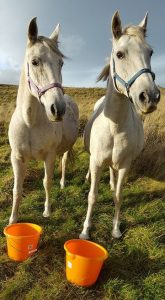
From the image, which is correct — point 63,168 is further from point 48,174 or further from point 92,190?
point 92,190

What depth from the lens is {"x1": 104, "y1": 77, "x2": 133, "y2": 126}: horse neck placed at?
13.6 feet

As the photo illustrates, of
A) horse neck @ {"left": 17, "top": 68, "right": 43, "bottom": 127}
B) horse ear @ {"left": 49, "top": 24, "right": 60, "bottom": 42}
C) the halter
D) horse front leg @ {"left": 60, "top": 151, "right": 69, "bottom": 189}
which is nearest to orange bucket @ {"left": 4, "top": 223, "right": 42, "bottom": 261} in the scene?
horse neck @ {"left": 17, "top": 68, "right": 43, "bottom": 127}

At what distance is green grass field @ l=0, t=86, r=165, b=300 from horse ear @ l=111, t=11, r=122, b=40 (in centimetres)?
266

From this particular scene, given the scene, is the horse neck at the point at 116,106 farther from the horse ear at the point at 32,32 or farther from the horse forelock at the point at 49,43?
the horse ear at the point at 32,32

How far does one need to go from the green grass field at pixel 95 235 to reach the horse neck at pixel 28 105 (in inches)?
65.2

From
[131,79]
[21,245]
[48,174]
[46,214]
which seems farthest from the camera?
[46,214]

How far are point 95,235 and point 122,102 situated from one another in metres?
1.95

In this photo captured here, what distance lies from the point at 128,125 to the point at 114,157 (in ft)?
1.49

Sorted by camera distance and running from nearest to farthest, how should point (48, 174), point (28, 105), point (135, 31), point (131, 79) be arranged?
point (131, 79) < point (135, 31) < point (28, 105) < point (48, 174)

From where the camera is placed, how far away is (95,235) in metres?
4.82

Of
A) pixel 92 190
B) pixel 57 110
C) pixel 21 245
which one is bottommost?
pixel 21 245

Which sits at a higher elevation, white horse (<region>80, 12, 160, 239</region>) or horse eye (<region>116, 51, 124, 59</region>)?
horse eye (<region>116, 51, 124, 59</region>)

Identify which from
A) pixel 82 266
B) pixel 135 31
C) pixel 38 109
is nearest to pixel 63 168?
pixel 38 109

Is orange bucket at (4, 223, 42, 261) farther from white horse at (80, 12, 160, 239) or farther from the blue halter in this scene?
the blue halter
